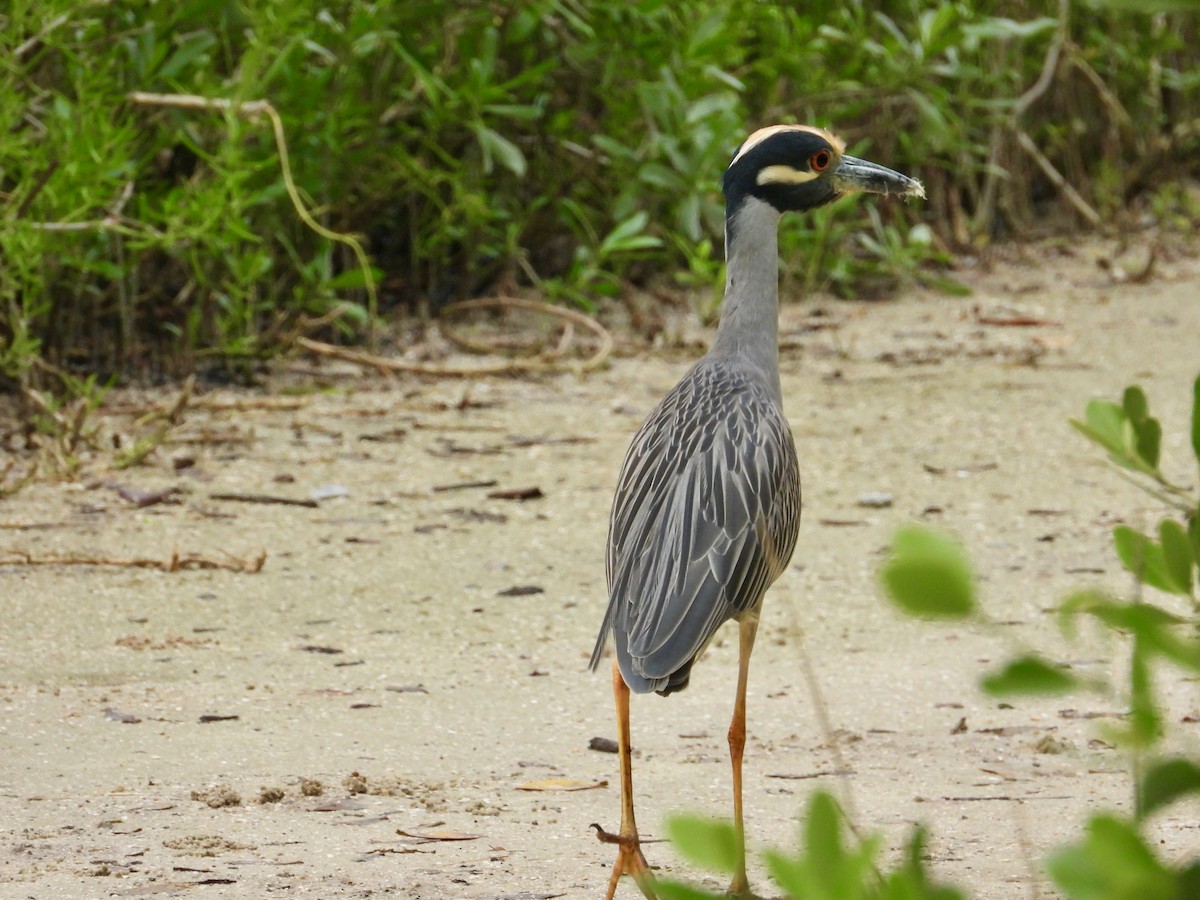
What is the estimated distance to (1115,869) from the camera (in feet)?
3.31

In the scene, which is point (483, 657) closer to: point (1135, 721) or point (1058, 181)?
point (1135, 721)

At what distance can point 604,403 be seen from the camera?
7570 mm

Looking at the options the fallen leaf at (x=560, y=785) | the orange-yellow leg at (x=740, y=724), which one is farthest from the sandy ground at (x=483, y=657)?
the orange-yellow leg at (x=740, y=724)

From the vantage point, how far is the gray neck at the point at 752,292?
421cm

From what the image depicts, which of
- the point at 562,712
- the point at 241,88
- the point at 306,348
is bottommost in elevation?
the point at 562,712

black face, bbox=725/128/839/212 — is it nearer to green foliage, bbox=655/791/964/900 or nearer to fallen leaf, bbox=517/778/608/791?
fallen leaf, bbox=517/778/608/791

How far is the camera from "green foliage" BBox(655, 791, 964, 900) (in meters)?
1.11

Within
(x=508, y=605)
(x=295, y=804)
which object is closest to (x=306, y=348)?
(x=508, y=605)

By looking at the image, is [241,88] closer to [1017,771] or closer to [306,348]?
[306,348]

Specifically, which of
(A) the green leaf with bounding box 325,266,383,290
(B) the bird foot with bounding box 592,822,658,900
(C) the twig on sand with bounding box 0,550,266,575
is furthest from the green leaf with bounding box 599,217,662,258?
(B) the bird foot with bounding box 592,822,658,900

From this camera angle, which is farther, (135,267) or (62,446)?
(135,267)

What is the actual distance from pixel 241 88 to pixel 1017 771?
402 centimetres

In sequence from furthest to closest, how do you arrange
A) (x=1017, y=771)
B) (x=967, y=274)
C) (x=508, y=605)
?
(x=967, y=274) < (x=508, y=605) < (x=1017, y=771)

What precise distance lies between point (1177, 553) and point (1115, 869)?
0.30 metres
